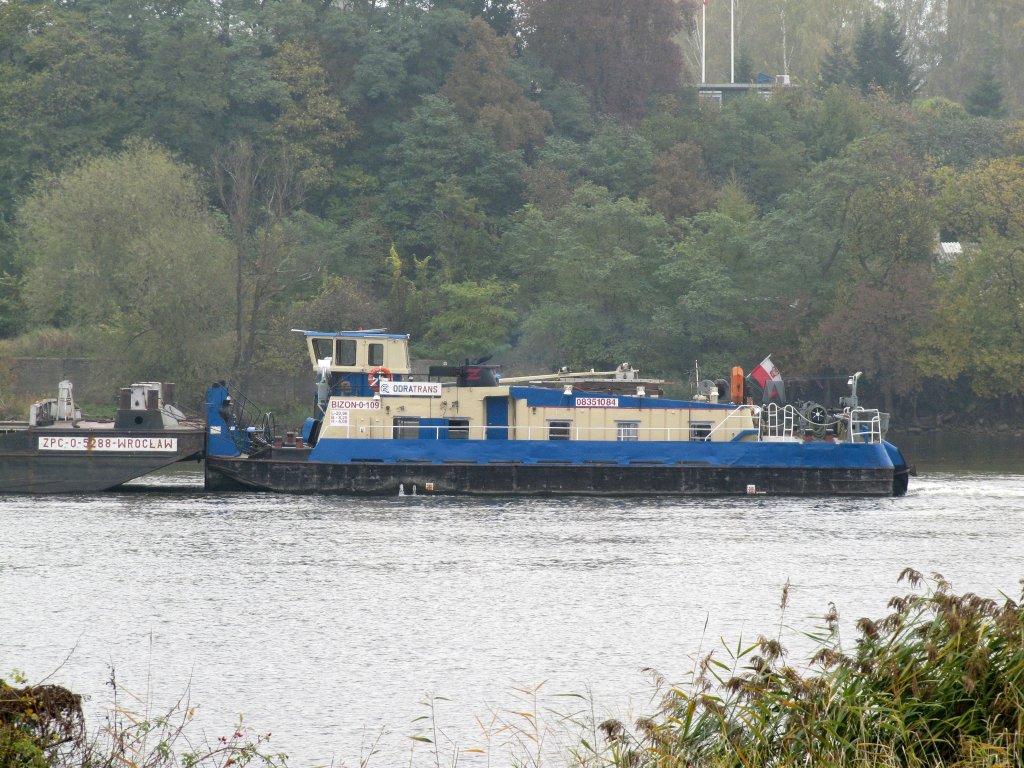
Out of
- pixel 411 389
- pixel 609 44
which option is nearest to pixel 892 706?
pixel 411 389

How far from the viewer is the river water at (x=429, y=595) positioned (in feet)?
60.6

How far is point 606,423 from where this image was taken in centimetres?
3959

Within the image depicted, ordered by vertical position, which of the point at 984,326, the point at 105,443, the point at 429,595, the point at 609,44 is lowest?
the point at 429,595

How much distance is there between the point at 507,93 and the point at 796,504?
44960 mm

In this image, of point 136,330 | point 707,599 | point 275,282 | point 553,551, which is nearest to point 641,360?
point 275,282

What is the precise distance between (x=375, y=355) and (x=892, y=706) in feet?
98.0

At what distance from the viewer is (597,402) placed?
3947cm

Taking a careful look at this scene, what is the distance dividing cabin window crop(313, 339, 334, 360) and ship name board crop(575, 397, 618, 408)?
7169mm

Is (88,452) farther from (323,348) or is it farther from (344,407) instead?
(323,348)

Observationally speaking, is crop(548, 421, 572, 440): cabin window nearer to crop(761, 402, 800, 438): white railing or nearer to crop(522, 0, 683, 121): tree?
crop(761, 402, 800, 438): white railing

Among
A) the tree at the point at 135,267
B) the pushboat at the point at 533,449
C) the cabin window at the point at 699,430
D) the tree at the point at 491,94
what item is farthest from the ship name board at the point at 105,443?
the tree at the point at 491,94

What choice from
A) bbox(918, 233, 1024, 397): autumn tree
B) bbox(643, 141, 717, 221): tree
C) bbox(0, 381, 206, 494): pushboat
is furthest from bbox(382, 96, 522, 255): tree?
bbox(0, 381, 206, 494): pushboat

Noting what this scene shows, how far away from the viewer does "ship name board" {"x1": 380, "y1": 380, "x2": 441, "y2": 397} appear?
39.4 metres

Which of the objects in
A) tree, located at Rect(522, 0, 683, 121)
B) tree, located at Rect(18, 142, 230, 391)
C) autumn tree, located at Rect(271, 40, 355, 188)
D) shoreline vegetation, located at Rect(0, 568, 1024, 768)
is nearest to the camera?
shoreline vegetation, located at Rect(0, 568, 1024, 768)
